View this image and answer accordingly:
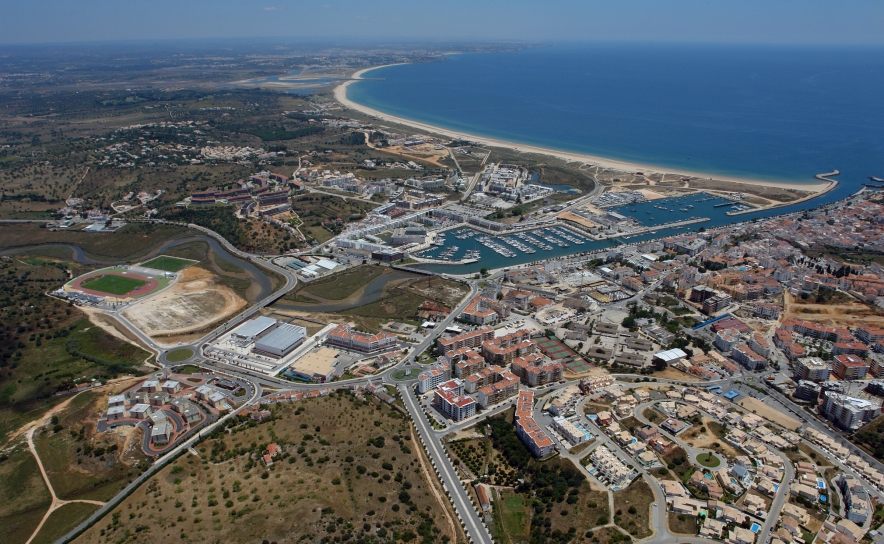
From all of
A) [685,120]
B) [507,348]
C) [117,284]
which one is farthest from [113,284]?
[685,120]

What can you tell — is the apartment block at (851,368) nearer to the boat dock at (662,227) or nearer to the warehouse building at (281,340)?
the boat dock at (662,227)

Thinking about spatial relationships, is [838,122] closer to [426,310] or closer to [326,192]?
[326,192]

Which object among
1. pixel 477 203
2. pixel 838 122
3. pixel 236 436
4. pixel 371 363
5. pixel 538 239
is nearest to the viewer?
pixel 236 436

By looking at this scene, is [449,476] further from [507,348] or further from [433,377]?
[507,348]

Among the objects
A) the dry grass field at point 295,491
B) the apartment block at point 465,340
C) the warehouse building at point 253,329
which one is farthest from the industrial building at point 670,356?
the warehouse building at point 253,329

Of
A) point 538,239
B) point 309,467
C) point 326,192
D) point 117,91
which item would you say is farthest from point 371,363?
point 117,91
